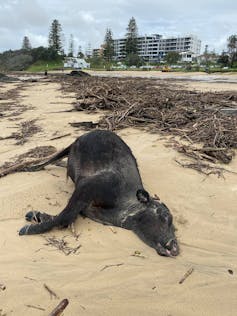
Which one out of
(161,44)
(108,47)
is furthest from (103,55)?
(161,44)

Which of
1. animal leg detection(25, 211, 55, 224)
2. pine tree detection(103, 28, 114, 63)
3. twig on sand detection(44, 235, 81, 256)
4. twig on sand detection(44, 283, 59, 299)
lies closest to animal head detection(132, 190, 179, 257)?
twig on sand detection(44, 235, 81, 256)

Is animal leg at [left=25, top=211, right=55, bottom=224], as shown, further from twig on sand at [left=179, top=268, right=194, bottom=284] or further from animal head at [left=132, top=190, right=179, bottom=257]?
twig on sand at [left=179, top=268, right=194, bottom=284]

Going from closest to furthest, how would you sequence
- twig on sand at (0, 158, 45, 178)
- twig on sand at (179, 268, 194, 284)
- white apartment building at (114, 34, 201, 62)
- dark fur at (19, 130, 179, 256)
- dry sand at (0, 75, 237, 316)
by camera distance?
1. dry sand at (0, 75, 237, 316)
2. twig on sand at (179, 268, 194, 284)
3. dark fur at (19, 130, 179, 256)
4. twig on sand at (0, 158, 45, 178)
5. white apartment building at (114, 34, 201, 62)

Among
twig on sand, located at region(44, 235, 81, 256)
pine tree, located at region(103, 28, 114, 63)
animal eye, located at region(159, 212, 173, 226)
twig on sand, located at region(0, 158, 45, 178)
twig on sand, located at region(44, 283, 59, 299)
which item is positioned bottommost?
twig on sand, located at region(44, 235, 81, 256)

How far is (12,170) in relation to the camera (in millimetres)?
6035

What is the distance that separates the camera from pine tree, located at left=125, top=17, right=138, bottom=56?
9575cm

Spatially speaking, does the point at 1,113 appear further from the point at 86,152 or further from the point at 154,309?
the point at 154,309

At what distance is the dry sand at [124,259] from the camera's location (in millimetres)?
3078

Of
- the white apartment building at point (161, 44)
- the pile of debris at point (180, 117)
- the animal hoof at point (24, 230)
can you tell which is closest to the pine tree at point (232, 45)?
the pile of debris at point (180, 117)

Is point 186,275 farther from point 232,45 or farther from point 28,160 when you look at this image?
point 232,45

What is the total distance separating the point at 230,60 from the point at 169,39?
93160mm

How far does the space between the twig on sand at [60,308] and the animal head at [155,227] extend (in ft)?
3.91

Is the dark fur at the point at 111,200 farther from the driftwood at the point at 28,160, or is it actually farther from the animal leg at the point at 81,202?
the driftwood at the point at 28,160

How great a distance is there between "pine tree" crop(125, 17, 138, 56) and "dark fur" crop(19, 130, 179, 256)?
94494 millimetres
